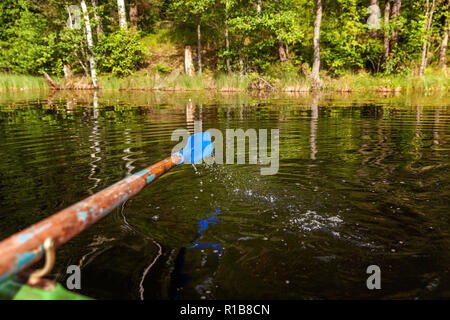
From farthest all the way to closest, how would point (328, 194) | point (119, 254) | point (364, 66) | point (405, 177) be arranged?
point (364, 66) < point (405, 177) < point (328, 194) < point (119, 254)

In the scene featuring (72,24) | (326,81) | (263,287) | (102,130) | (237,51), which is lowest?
(263,287)

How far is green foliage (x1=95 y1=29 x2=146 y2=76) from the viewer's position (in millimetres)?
21672

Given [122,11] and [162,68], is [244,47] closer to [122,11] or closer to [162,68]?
[162,68]

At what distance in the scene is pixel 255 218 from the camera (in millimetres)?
3064

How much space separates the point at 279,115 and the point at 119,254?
7.90 metres

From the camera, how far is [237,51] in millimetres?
21312

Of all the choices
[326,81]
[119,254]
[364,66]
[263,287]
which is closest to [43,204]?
[119,254]

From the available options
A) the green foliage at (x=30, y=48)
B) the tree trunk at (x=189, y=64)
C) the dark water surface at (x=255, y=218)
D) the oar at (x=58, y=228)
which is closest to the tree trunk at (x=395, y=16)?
the tree trunk at (x=189, y=64)

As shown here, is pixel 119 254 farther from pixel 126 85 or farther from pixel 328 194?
pixel 126 85

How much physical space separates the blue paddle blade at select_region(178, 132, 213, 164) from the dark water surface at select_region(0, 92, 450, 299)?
442 millimetres

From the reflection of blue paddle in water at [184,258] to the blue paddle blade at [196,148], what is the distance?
0.62 metres

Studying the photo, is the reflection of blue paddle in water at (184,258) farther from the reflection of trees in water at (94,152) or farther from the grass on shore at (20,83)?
the grass on shore at (20,83)

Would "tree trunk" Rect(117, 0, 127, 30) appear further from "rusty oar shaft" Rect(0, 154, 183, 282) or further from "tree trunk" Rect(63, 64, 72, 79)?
"rusty oar shaft" Rect(0, 154, 183, 282)

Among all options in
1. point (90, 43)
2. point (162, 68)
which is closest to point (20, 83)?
point (90, 43)
